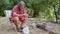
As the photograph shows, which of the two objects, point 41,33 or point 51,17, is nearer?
point 41,33

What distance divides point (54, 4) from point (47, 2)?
314mm

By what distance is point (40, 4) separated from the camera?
949 centimetres

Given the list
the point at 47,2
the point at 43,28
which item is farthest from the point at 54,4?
the point at 43,28

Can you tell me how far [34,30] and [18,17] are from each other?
898 mm

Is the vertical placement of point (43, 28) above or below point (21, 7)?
below

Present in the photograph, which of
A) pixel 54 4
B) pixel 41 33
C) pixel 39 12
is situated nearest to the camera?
pixel 41 33

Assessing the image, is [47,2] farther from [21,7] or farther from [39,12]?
[21,7]

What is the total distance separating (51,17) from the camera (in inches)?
373

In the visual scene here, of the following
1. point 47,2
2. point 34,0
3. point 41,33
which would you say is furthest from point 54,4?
point 41,33

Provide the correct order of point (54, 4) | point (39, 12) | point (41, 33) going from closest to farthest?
point (41, 33) → point (54, 4) → point (39, 12)

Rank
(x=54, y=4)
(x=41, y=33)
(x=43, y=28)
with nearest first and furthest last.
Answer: (x=41, y=33) < (x=43, y=28) < (x=54, y=4)

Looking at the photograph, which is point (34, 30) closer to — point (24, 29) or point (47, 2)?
point (24, 29)

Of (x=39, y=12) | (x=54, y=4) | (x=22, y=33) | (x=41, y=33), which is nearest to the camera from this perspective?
(x=22, y=33)

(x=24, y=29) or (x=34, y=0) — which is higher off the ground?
(x=34, y=0)
